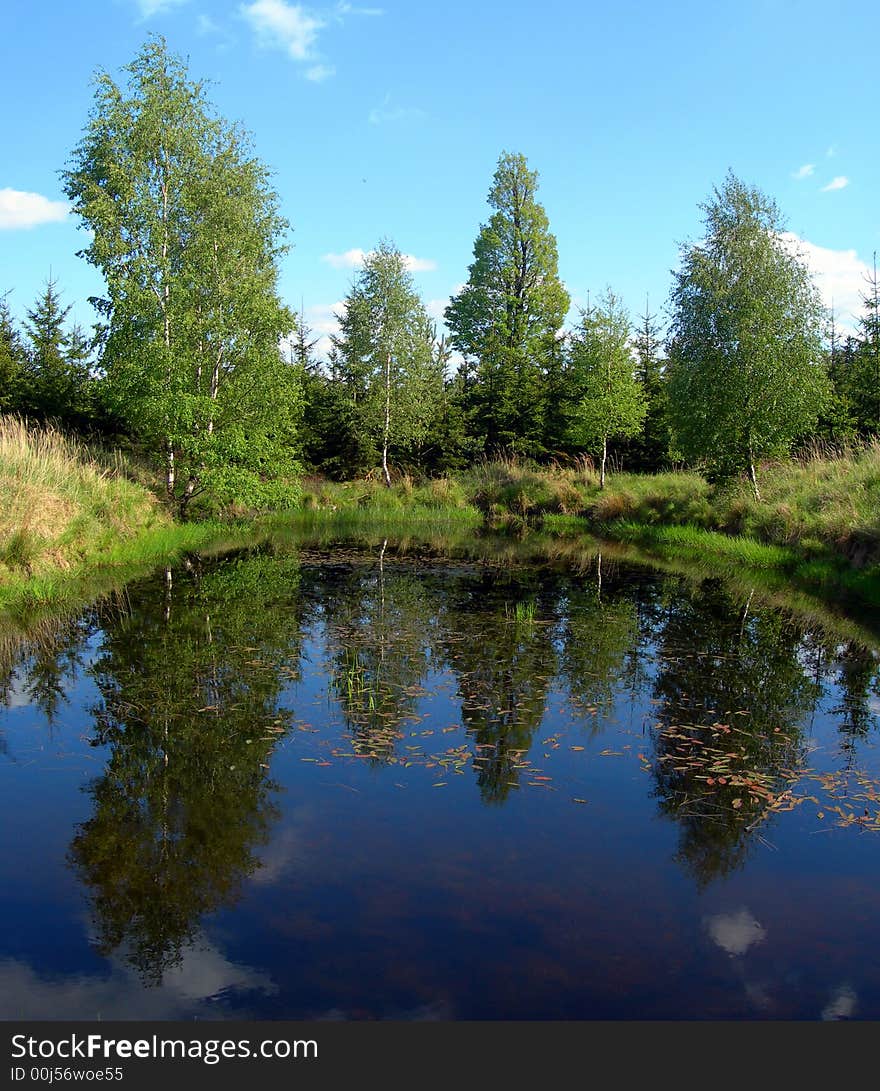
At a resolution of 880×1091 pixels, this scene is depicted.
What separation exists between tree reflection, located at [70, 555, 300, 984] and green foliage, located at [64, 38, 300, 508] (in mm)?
10287

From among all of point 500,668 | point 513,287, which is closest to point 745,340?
point 500,668

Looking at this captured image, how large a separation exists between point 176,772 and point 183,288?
59.5 ft

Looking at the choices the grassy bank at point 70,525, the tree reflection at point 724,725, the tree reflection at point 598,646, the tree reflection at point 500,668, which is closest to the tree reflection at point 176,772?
the tree reflection at point 500,668

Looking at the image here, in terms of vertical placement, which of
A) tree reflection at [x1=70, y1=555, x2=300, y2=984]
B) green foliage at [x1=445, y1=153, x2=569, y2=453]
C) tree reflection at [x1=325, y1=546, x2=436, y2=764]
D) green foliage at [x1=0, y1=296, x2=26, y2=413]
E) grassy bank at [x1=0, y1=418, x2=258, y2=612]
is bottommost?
tree reflection at [x1=70, y1=555, x2=300, y2=984]

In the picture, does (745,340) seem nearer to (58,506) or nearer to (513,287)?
(58,506)

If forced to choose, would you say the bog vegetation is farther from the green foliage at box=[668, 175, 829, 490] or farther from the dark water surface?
the dark water surface

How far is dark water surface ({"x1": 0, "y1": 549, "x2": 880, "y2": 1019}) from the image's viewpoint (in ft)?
14.0

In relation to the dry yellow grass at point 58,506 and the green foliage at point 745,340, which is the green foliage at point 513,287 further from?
the dry yellow grass at point 58,506

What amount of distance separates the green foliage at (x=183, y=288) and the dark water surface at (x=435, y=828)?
11696 millimetres

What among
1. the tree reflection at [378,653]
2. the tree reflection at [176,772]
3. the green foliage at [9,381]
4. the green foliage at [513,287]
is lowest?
the tree reflection at [176,772]

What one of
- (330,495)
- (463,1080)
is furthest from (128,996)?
(330,495)

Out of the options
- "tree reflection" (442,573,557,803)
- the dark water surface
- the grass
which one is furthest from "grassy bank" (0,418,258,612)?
the grass

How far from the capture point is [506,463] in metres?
35.9

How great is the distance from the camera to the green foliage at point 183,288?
2156 cm
